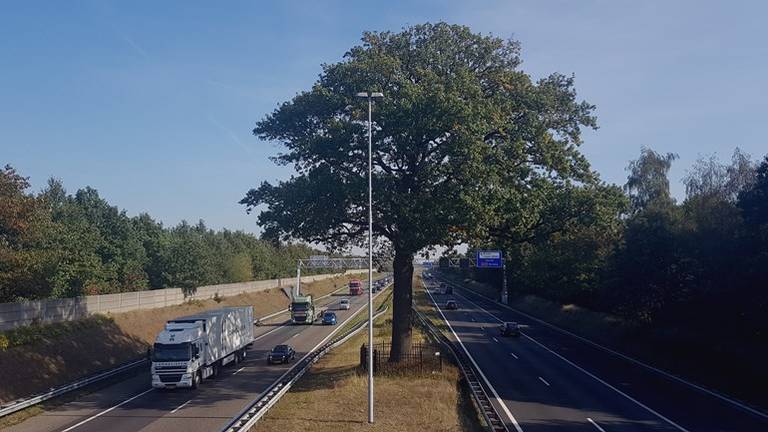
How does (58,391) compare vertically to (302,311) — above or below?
below

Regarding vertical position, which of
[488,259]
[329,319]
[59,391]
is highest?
[488,259]

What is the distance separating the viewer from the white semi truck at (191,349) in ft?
114

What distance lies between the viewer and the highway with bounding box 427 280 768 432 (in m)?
25.8

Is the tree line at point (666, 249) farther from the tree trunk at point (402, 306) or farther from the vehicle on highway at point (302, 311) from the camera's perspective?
the vehicle on highway at point (302, 311)

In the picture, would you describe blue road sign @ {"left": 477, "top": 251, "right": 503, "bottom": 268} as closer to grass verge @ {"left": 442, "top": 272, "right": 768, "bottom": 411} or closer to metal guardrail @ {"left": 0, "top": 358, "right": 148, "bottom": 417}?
grass verge @ {"left": 442, "top": 272, "right": 768, "bottom": 411}

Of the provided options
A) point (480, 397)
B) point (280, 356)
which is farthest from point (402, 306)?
point (280, 356)

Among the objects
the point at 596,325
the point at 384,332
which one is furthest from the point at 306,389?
the point at 596,325

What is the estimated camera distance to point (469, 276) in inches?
7121

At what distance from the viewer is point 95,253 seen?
82.9 meters

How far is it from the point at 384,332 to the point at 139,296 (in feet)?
72.1

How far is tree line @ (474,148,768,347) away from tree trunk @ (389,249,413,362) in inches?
174

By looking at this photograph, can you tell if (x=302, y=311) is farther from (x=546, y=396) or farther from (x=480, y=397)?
(x=480, y=397)

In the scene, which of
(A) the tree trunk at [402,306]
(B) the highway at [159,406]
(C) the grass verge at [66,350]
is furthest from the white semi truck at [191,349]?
(A) the tree trunk at [402,306]

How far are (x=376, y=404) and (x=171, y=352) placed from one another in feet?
38.8
